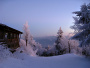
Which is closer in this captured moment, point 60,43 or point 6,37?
point 6,37

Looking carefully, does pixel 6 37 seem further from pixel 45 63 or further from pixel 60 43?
pixel 60 43

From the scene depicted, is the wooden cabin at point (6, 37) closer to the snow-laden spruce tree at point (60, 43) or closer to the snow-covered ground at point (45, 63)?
the snow-covered ground at point (45, 63)

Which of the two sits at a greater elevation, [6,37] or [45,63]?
[6,37]

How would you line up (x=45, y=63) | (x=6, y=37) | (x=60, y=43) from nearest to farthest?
1. (x=45, y=63)
2. (x=6, y=37)
3. (x=60, y=43)

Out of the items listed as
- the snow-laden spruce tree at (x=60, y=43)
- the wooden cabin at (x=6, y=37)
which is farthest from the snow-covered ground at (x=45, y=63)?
the snow-laden spruce tree at (x=60, y=43)

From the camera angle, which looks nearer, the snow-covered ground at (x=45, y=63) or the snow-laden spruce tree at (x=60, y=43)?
the snow-covered ground at (x=45, y=63)

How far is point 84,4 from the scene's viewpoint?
10.6 meters

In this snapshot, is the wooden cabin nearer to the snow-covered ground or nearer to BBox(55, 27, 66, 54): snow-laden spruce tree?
the snow-covered ground

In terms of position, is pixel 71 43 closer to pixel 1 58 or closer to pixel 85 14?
pixel 85 14

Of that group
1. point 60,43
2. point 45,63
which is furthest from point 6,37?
point 60,43

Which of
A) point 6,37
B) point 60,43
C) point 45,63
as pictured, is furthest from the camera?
point 60,43

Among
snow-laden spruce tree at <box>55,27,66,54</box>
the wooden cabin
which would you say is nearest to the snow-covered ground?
the wooden cabin

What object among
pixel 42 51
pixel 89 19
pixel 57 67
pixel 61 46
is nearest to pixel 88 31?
→ pixel 89 19

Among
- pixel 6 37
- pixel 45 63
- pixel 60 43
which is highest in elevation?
pixel 6 37
